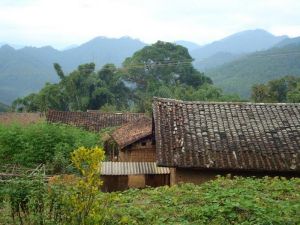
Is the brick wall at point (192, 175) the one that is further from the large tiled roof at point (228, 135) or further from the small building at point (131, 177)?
the small building at point (131, 177)

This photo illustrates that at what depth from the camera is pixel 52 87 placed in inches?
1795

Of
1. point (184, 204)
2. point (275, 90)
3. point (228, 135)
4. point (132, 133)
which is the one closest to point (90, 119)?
point (132, 133)

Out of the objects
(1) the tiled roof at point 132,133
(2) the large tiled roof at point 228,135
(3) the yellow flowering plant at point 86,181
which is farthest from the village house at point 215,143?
(3) the yellow flowering plant at point 86,181

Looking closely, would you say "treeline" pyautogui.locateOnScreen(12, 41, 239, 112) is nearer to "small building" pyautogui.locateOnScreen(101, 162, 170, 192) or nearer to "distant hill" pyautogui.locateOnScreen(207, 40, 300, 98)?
"distant hill" pyautogui.locateOnScreen(207, 40, 300, 98)

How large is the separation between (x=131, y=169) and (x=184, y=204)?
805 cm

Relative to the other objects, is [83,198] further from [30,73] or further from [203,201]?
[30,73]

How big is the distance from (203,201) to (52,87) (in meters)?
39.3

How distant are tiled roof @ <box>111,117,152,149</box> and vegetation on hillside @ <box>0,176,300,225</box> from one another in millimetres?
11691

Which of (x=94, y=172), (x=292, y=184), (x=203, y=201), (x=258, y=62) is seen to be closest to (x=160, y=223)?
(x=203, y=201)

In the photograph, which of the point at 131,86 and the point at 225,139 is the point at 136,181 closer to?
the point at 225,139

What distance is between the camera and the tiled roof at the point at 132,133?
2173 centimetres

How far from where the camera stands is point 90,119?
1224 inches

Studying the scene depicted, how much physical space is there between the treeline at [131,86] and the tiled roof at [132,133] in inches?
691

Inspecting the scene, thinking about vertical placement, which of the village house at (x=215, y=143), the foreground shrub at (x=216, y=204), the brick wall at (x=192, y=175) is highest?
the village house at (x=215, y=143)
